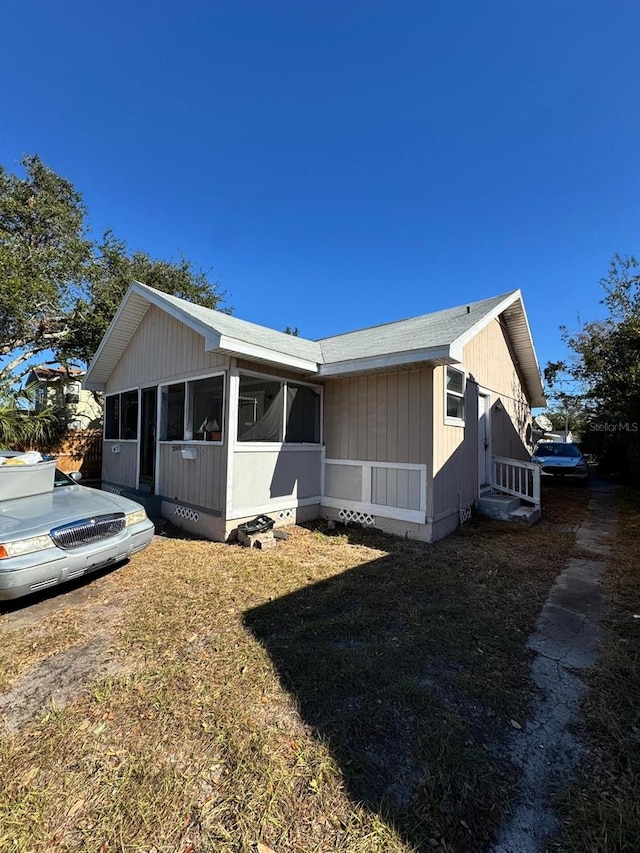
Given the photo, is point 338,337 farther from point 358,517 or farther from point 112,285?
point 112,285

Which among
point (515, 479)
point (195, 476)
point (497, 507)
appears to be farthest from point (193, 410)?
point (515, 479)

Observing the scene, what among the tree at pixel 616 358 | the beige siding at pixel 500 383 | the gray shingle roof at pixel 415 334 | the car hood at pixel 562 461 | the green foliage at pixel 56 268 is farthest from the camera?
the car hood at pixel 562 461

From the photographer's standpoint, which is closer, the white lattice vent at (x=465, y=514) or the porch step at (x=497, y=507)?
the white lattice vent at (x=465, y=514)

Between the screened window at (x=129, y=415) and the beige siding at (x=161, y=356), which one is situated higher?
the beige siding at (x=161, y=356)

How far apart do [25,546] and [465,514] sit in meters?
6.99

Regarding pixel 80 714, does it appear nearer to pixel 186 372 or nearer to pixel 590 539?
pixel 186 372

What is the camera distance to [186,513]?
6.86 metres

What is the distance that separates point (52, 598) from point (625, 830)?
500 centimetres

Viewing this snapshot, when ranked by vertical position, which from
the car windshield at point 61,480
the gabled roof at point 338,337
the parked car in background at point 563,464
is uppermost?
the gabled roof at point 338,337

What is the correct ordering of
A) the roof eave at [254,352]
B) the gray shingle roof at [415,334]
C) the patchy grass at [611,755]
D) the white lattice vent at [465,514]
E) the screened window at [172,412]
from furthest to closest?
the screened window at [172,412] < the white lattice vent at [465,514] < the gray shingle roof at [415,334] < the roof eave at [254,352] < the patchy grass at [611,755]

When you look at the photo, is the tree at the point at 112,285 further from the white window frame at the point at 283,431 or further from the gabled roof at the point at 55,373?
the white window frame at the point at 283,431

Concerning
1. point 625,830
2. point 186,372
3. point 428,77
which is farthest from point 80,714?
point 428,77

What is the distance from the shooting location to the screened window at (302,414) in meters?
7.00

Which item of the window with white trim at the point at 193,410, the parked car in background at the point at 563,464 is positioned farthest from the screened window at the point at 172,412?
the parked car in background at the point at 563,464
